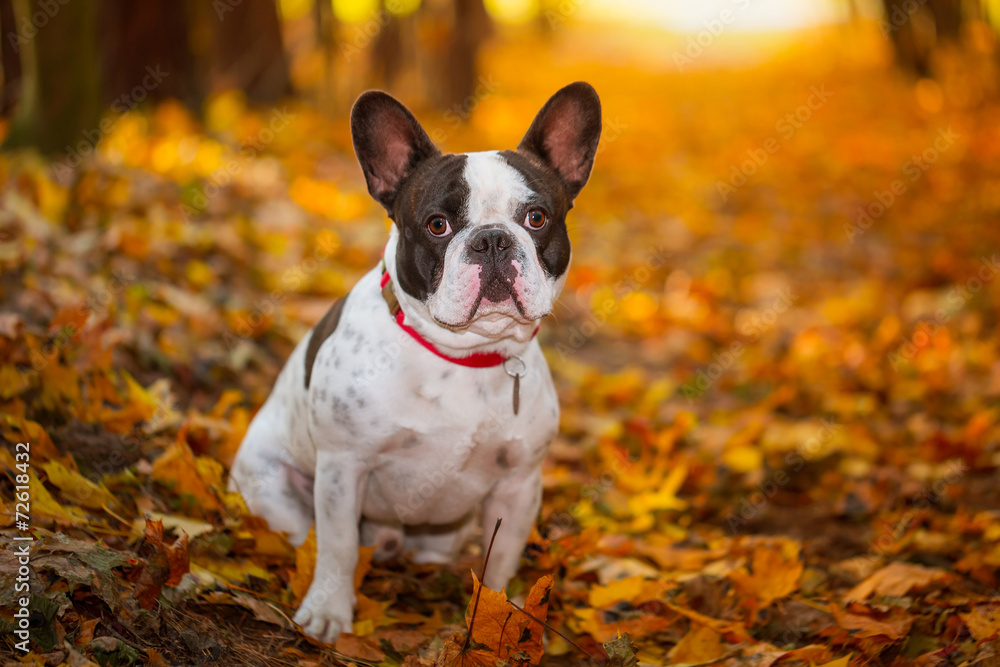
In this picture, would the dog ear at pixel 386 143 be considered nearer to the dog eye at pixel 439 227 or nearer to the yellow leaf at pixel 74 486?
the dog eye at pixel 439 227

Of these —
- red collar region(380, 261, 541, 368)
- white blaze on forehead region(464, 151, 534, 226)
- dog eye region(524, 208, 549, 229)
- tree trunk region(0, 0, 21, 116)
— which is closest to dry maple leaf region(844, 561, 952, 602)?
red collar region(380, 261, 541, 368)

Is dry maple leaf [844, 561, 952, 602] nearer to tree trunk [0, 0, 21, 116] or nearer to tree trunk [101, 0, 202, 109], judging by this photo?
tree trunk [0, 0, 21, 116]

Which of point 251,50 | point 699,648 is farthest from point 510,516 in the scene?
point 251,50

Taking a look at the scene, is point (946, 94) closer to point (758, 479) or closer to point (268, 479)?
point (758, 479)

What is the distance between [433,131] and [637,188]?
2806 mm

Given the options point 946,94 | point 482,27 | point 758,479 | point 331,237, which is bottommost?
point 758,479

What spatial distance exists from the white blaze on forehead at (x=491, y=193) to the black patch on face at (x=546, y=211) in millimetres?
34

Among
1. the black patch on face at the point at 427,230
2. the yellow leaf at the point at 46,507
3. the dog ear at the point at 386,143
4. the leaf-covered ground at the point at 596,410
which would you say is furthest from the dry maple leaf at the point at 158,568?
the dog ear at the point at 386,143

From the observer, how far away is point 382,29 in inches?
517

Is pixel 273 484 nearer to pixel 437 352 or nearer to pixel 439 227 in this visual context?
pixel 437 352

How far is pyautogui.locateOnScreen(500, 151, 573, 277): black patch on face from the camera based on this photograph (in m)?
3.01

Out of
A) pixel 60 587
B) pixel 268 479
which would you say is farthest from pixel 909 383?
pixel 60 587

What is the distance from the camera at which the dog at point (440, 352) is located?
2914mm

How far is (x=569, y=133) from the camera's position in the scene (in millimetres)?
3285
